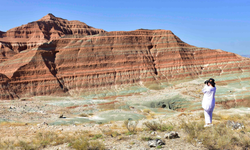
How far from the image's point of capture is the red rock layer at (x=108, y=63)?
51.4 m

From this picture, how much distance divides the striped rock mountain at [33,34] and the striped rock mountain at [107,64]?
3784 centimetres

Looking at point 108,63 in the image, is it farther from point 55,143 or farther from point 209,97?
point 209,97

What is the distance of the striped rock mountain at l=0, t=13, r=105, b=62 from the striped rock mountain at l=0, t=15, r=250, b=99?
37839 millimetres

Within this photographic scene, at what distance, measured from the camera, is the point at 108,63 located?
59531 mm

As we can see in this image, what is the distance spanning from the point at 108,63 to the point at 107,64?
1.54 feet

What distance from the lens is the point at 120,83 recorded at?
2245 inches

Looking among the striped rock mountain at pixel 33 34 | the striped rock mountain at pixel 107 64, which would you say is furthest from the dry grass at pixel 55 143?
the striped rock mountain at pixel 33 34

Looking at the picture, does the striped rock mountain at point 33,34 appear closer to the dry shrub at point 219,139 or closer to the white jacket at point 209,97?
the white jacket at point 209,97

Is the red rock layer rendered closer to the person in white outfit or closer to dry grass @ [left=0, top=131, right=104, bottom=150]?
dry grass @ [left=0, top=131, right=104, bottom=150]

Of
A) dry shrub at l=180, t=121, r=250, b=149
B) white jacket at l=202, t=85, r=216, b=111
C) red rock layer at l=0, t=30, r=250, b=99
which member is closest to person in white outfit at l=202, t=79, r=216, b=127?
white jacket at l=202, t=85, r=216, b=111

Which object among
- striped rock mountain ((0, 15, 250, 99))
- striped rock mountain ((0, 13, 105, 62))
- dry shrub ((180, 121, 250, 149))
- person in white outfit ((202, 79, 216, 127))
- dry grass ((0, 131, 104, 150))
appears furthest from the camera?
striped rock mountain ((0, 13, 105, 62))

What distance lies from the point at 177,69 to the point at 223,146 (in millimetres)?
56936

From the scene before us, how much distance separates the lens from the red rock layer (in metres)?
51.4

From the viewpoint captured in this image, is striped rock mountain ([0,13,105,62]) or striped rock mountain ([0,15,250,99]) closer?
striped rock mountain ([0,15,250,99])
